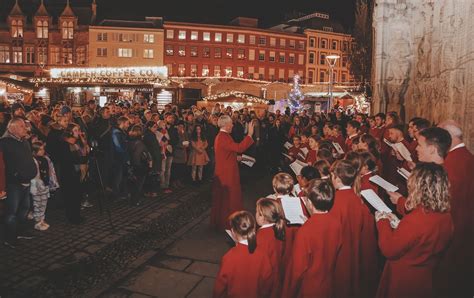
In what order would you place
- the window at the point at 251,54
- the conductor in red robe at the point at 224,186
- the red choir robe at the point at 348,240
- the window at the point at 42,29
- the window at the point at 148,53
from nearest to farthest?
the red choir robe at the point at 348,240 → the conductor in red robe at the point at 224,186 → the window at the point at 42,29 → the window at the point at 148,53 → the window at the point at 251,54

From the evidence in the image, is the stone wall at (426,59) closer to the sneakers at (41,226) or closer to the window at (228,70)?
the sneakers at (41,226)

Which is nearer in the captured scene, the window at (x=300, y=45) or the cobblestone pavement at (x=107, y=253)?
the cobblestone pavement at (x=107, y=253)

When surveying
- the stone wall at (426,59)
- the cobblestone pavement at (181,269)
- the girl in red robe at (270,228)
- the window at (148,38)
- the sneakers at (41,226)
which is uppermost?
the window at (148,38)

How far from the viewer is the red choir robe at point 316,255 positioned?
12.3 ft

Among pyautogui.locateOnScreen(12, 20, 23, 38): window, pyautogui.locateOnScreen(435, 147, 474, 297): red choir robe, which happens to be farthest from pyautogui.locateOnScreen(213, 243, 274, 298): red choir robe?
pyautogui.locateOnScreen(12, 20, 23, 38): window

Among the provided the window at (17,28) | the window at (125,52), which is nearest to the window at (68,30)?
the window at (17,28)

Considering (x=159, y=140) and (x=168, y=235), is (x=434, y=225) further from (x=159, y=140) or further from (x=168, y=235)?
(x=159, y=140)

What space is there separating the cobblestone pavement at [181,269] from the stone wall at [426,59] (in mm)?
4901

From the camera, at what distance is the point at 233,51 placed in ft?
229

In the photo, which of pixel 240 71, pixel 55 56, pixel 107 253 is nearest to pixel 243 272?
pixel 107 253

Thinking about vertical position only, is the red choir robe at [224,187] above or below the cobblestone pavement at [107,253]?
above

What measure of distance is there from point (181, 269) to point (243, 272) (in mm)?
2846

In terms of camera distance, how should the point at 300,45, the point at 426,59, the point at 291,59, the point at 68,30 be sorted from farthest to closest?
the point at 300,45 < the point at 291,59 < the point at 68,30 < the point at 426,59

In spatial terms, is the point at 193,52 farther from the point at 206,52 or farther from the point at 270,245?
the point at 270,245
